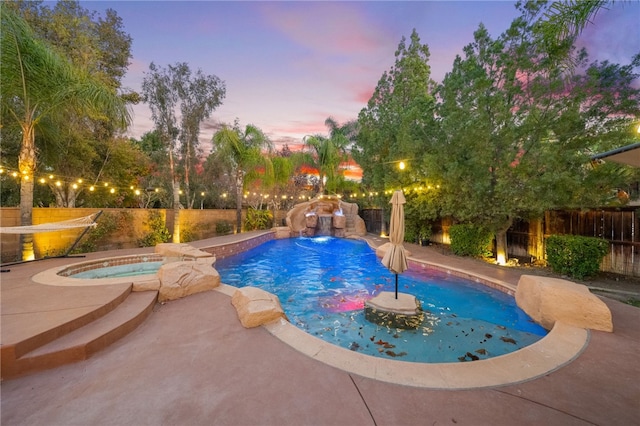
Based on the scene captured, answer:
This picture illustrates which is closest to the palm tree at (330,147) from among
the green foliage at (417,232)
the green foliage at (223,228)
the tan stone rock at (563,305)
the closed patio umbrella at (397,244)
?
the green foliage at (223,228)

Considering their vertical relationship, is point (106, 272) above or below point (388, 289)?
above

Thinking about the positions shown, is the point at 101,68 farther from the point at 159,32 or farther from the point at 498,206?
the point at 498,206

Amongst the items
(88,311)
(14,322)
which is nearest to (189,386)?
(88,311)

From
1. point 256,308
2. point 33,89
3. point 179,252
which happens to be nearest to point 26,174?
point 33,89

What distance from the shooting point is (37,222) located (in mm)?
8422

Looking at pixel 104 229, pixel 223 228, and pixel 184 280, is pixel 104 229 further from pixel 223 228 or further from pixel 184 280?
pixel 184 280

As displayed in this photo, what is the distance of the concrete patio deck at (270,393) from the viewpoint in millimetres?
2221

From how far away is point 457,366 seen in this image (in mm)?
2971

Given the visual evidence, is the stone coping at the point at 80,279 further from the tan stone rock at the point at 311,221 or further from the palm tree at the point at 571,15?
the tan stone rock at the point at 311,221

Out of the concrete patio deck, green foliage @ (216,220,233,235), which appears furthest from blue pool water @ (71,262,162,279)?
green foliage @ (216,220,233,235)

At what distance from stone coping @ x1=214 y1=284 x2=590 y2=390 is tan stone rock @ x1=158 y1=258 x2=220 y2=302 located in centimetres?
279

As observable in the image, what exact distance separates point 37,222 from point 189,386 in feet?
32.8

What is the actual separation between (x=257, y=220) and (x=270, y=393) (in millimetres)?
17334

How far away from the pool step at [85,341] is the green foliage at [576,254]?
1017cm
